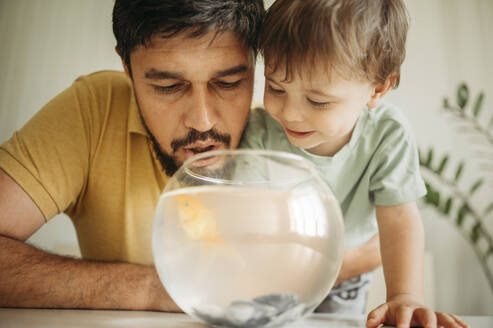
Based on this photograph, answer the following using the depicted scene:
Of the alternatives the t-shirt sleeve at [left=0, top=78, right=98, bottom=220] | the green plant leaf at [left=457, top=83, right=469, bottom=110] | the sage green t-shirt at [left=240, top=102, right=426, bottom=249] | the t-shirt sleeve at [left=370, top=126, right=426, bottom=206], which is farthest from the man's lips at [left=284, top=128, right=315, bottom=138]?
the green plant leaf at [left=457, top=83, right=469, bottom=110]

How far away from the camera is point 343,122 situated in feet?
3.33

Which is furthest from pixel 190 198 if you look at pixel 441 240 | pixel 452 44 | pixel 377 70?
pixel 452 44

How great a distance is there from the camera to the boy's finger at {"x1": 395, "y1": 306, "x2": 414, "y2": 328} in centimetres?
67

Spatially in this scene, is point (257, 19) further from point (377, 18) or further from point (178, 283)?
point (178, 283)

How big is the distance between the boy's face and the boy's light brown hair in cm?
2

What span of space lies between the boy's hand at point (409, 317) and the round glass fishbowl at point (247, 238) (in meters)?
0.21

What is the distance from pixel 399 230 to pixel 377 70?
0.38m

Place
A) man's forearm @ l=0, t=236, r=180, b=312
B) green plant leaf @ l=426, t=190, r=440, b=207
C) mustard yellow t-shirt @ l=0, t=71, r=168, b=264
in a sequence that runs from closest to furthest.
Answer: man's forearm @ l=0, t=236, r=180, b=312, mustard yellow t-shirt @ l=0, t=71, r=168, b=264, green plant leaf @ l=426, t=190, r=440, b=207

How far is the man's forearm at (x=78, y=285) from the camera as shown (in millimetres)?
823

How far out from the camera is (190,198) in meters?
0.50

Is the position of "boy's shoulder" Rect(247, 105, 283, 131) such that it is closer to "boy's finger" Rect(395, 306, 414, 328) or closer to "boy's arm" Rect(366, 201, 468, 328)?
"boy's arm" Rect(366, 201, 468, 328)

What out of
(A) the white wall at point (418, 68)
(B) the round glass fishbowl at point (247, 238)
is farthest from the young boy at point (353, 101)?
(A) the white wall at point (418, 68)

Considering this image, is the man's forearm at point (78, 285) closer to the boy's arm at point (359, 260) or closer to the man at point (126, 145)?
the man at point (126, 145)

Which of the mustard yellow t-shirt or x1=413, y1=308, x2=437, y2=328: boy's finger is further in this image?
the mustard yellow t-shirt
